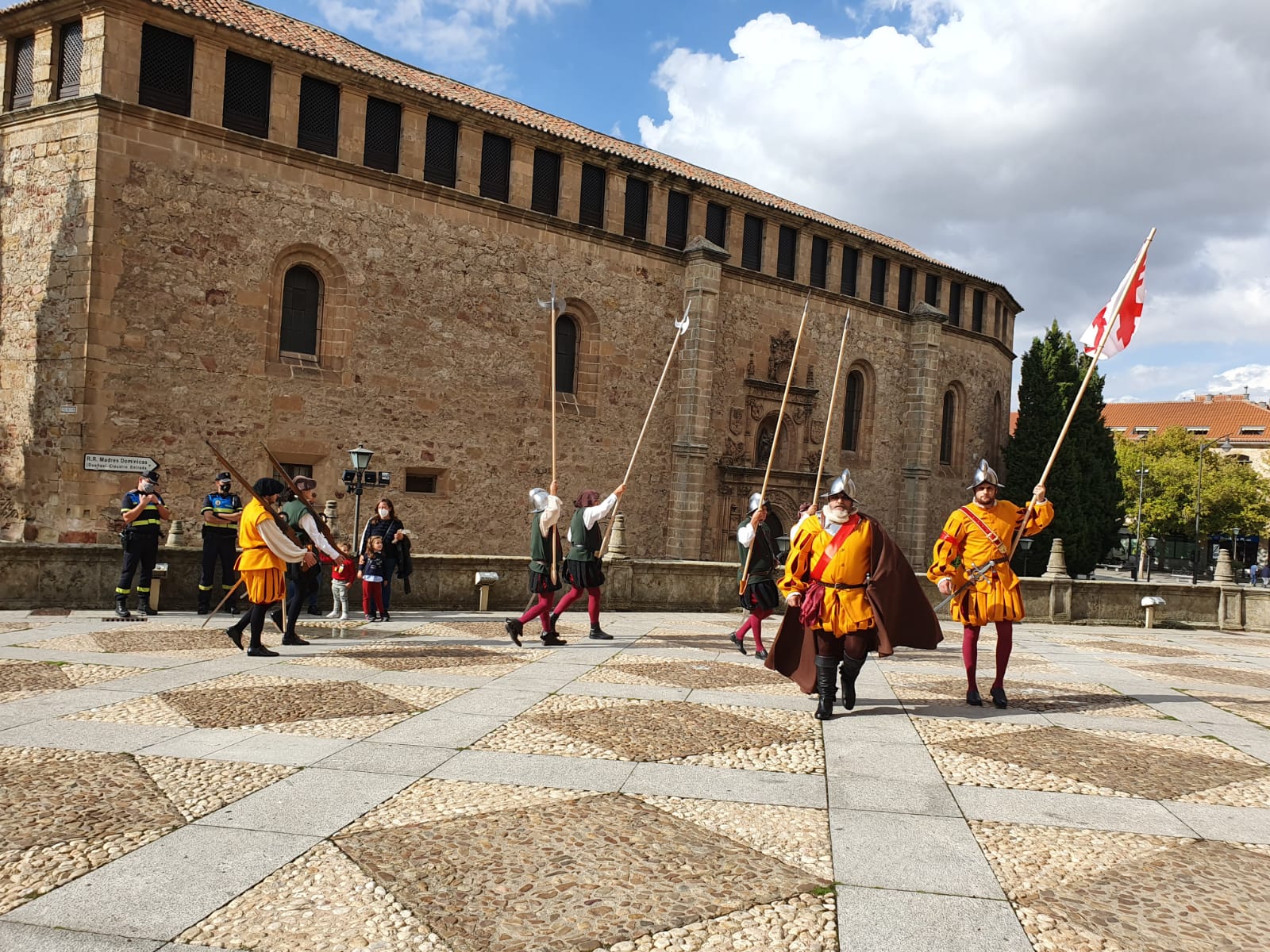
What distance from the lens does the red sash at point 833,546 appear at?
21.9ft

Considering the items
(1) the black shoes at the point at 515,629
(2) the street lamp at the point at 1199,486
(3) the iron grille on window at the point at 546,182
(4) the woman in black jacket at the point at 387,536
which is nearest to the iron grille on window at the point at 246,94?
(3) the iron grille on window at the point at 546,182

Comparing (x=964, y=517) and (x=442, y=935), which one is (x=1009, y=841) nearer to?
(x=442, y=935)

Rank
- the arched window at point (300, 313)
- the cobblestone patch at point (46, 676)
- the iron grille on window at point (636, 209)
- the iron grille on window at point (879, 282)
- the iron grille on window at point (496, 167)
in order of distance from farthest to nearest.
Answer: the iron grille on window at point (879, 282), the iron grille on window at point (636, 209), the iron grille on window at point (496, 167), the arched window at point (300, 313), the cobblestone patch at point (46, 676)

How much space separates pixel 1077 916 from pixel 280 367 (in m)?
18.7

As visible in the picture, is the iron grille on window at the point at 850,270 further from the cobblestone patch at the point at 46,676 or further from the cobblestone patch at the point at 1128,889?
the cobblestone patch at the point at 1128,889

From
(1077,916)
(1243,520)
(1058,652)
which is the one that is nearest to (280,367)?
(1058,652)

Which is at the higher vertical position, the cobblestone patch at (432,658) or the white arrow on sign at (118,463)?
the white arrow on sign at (118,463)

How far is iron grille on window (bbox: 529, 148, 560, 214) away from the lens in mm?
22844

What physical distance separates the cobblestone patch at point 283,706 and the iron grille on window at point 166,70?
1506cm

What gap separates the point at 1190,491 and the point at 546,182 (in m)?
48.0

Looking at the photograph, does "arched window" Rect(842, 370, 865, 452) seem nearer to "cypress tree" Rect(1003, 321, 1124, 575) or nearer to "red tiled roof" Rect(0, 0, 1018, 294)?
"red tiled roof" Rect(0, 0, 1018, 294)

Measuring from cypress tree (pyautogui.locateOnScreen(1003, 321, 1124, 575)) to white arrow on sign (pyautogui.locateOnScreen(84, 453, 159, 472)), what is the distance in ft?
93.9

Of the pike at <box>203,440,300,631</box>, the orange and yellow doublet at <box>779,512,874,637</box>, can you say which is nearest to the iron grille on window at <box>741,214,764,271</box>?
the pike at <box>203,440,300,631</box>

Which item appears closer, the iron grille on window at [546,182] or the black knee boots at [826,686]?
the black knee boots at [826,686]
